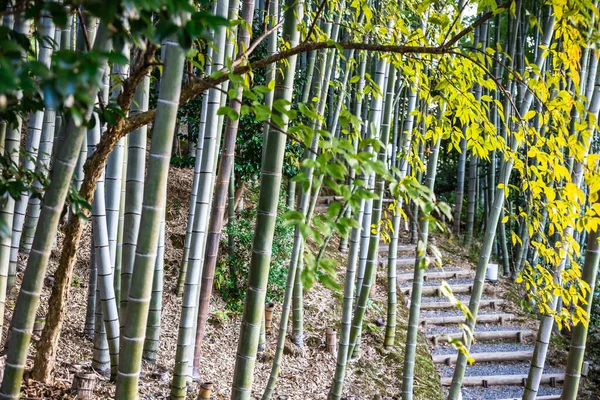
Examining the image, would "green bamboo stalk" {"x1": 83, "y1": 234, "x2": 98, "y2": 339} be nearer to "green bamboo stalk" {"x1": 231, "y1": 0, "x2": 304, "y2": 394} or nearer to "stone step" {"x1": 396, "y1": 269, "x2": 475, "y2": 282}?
"green bamboo stalk" {"x1": 231, "y1": 0, "x2": 304, "y2": 394}

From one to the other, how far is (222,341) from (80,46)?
116 inches

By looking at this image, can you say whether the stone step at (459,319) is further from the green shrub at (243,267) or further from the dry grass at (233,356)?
the green shrub at (243,267)

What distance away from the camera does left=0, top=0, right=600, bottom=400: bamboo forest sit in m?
1.21

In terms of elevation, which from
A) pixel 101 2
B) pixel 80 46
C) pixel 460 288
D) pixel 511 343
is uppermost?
pixel 80 46

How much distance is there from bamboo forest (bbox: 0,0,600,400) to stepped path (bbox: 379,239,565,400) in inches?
1.1

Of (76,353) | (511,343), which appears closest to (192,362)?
(76,353)

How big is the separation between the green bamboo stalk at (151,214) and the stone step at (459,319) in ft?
17.1

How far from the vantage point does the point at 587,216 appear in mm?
2053

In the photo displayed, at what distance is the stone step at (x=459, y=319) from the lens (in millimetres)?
6266

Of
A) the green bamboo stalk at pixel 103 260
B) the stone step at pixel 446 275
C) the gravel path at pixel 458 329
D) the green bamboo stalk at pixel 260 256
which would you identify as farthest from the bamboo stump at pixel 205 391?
the stone step at pixel 446 275

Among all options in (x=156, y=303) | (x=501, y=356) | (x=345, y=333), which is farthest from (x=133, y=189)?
(x=501, y=356)

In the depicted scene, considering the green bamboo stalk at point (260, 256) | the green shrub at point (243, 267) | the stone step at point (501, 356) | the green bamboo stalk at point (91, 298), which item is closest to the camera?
the green bamboo stalk at point (260, 256)

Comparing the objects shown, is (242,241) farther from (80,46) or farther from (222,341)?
(80,46)

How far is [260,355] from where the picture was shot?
4.30m
